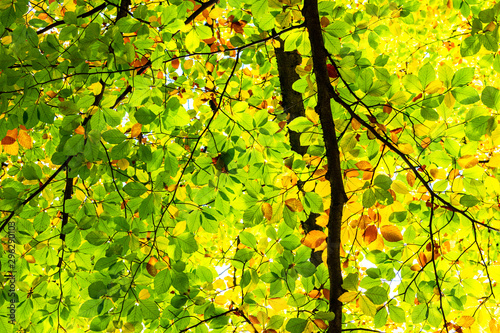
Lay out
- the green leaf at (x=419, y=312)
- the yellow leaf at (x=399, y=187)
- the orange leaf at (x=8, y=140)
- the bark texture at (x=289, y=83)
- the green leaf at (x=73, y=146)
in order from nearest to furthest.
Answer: the green leaf at (x=73, y=146) < the yellow leaf at (x=399, y=187) < the green leaf at (x=419, y=312) < the orange leaf at (x=8, y=140) < the bark texture at (x=289, y=83)

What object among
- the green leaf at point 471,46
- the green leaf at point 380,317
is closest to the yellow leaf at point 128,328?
the green leaf at point 380,317

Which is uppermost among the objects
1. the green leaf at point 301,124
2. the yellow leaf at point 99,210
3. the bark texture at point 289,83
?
the bark texture at point 289,83

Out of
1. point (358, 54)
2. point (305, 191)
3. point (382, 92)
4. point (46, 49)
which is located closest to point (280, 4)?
point (358, 54)

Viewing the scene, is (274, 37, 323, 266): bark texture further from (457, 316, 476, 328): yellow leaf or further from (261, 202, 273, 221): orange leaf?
(457, 316, 476, 328): yellow leaf

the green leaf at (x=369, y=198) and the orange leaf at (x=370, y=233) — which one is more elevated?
the green leaf at (x=369, y=198)

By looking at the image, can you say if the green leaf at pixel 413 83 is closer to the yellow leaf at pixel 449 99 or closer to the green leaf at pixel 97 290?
the yellow leaf at pixel 449 99

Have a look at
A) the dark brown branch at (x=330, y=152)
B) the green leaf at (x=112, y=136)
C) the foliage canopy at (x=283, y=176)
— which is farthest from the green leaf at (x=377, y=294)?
the green leaf at (x=112, y=136)

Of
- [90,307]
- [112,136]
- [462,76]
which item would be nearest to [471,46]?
[462,76]

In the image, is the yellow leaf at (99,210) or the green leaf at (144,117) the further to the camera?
the yellow leaf at (99,210)

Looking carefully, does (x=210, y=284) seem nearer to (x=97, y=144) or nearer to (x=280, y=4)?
(x=97, y=144)

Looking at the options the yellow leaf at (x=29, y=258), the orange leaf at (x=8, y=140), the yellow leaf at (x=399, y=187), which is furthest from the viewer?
the yellow leaf at (x=29, y=258)

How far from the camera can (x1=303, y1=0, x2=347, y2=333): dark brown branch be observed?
167cm

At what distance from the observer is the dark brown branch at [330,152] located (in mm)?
1668

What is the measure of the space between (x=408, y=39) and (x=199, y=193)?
426 cm
